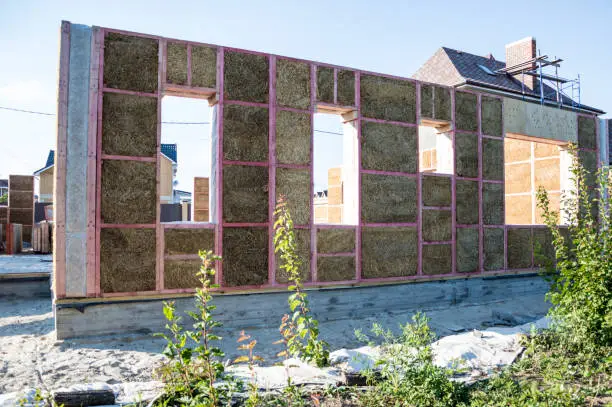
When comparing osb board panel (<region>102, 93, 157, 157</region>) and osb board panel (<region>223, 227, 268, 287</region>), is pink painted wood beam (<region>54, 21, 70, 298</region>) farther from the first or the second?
osb board panel (<region>223, 227, 268, 287</region>)

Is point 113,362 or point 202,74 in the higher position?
point 202,74

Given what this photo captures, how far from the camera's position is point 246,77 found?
24.3 feet

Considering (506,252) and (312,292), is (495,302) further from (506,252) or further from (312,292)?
(312,292)

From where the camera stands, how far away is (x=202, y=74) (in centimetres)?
712

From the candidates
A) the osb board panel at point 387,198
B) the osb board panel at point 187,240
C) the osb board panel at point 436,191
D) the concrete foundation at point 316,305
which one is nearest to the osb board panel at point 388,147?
the osb board panel at point 387,198

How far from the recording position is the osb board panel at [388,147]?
835 cm

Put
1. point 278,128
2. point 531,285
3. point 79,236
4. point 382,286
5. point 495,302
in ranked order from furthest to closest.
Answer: point 531,285 < point 495,302 < point 382,286 < point 278,128 < point 79,236

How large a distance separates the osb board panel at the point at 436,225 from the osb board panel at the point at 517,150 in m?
4.60

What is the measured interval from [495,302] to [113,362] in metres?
7.44

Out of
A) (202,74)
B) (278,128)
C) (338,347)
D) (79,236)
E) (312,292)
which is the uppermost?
(202,74)

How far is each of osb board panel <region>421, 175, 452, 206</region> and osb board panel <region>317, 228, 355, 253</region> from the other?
1.81 meters

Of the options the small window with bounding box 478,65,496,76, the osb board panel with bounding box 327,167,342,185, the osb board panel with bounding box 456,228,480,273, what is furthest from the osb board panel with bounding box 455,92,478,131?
the small window with bounding box 478,65,496,76

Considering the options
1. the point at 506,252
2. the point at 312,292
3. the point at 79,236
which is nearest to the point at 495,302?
the point at 506,252

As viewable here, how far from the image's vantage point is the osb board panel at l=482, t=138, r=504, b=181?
32.2 feet
